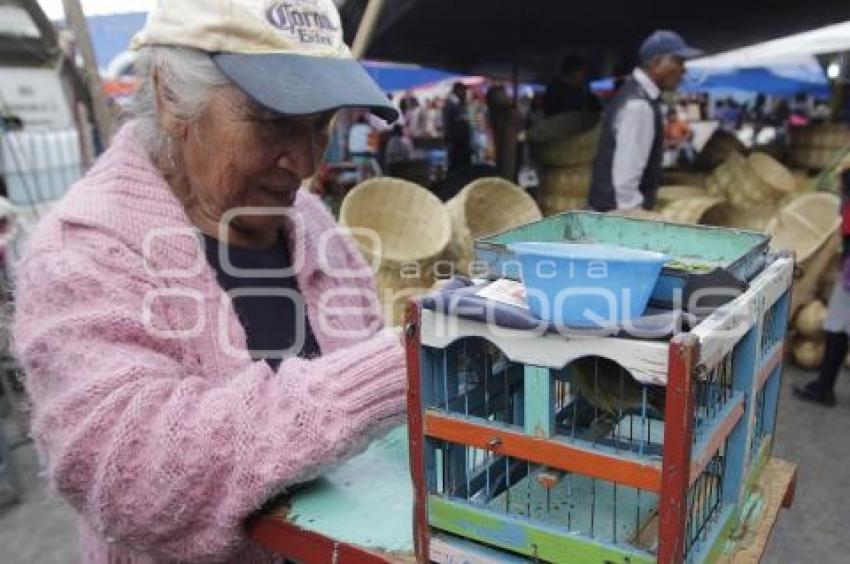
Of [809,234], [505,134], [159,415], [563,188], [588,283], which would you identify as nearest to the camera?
[588,283]

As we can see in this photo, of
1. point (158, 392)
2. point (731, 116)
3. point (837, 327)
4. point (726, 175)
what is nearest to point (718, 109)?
point (731, 116)

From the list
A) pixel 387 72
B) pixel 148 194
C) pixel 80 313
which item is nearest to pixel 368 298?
pixel 148 194

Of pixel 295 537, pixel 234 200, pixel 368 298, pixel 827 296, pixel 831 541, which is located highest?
pixel 234 200

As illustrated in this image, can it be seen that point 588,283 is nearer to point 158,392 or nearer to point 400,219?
point 158,392

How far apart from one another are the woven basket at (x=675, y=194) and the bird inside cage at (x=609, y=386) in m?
4.13

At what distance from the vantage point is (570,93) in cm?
633

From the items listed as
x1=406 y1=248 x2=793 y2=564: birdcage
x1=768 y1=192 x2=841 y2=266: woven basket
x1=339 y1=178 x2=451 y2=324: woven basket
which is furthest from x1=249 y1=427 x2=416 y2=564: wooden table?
x1=768 y1=192 x2=841 y2=266: woven basket

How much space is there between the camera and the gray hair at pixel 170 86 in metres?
1.06

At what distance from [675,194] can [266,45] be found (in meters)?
4.62

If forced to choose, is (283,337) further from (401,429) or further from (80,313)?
(80,313)

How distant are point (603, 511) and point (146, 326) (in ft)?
2.22

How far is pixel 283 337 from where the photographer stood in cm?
127

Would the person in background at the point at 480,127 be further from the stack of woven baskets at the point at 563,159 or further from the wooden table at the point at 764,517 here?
the wooden table at the point at 764,517

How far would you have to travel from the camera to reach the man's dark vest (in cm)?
385
